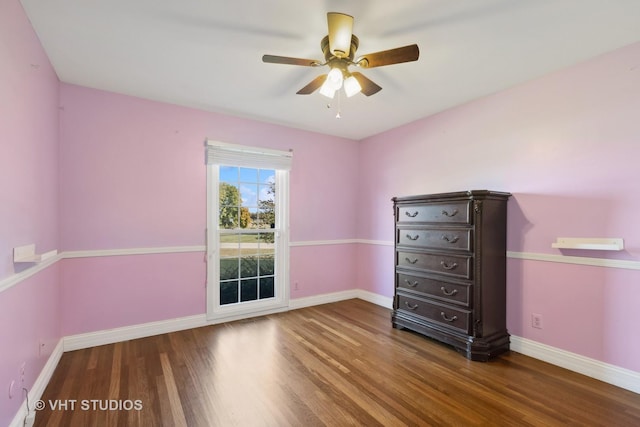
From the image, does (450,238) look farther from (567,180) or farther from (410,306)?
(567,180)

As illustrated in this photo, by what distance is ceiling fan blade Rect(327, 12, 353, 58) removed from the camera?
5.22ft

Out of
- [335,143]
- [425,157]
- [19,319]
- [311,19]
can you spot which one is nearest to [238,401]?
[19,319]

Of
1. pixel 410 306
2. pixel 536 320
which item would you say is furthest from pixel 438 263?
pixel 536 320

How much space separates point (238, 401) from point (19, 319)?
4.54 ft

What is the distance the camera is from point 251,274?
147 inches

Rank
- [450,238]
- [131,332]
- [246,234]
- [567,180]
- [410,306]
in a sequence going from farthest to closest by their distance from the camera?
[246,234], [410,306], [131,332], [450,238], [567,180]

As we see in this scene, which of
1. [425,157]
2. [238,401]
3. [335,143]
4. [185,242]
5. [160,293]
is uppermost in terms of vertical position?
[335,143]

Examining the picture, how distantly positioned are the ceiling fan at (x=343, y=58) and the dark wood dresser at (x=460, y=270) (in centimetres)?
135

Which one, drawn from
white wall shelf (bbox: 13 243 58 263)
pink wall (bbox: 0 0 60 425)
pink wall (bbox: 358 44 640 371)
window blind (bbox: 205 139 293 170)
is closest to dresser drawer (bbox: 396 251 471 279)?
pink wall (bbox: 358 44 640 371)

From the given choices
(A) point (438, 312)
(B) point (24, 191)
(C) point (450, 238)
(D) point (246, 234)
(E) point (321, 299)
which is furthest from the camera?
(E) point (321, 299)

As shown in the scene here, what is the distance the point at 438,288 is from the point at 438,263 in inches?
9.5

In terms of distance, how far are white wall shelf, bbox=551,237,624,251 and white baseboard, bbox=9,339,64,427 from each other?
3813mm

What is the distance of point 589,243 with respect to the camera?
89.0 inches

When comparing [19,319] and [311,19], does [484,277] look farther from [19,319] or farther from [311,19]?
[19,319]
